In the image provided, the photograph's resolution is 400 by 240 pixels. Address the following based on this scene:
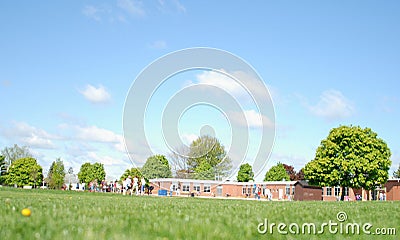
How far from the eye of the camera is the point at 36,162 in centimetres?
10275

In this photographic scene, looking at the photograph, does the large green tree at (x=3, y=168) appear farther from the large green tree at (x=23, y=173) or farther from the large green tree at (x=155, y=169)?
the large green tree at (x=155, y=169)

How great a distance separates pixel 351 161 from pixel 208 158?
68.7ft

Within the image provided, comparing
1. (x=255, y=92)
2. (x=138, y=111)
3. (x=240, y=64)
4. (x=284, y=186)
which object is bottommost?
(x=284, y=186)

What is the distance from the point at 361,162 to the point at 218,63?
104 ft

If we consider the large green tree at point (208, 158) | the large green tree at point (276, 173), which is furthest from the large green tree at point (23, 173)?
the large green tree at point (276, 173)

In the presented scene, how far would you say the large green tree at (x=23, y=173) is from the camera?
97.4m

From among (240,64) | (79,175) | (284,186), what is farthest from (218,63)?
(79,175)

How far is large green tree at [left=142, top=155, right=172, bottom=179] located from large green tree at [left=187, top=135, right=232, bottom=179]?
27.2 feet

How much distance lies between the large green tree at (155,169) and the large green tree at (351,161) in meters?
33.6

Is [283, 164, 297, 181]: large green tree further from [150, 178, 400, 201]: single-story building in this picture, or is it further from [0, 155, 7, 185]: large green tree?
[0, 155, 7, 185]: large green tree

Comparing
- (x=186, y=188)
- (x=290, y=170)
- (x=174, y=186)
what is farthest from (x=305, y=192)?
(x=290, y=170)

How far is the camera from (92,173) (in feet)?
406

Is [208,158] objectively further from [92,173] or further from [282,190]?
[92,173]

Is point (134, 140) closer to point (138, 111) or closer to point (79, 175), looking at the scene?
point (138, 111)
